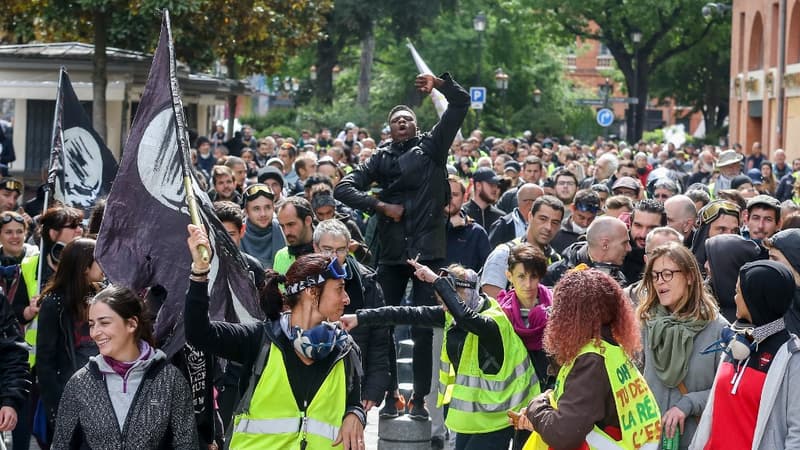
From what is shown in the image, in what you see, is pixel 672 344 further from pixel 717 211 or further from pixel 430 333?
pixel 430 333

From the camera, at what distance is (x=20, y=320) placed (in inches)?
344

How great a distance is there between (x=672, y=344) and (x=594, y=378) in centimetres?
142

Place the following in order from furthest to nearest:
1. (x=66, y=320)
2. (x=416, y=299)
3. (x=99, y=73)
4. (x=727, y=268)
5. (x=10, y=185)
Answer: (x=99, y=73) < (x=10, y=185) < (x=416, y=299) < (x=727, y=268) < (x=66, y=320)

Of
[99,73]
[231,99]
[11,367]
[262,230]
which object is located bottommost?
[11,367]

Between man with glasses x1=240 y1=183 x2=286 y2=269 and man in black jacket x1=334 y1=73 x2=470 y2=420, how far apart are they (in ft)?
1.87

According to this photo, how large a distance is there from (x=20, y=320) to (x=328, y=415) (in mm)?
3555

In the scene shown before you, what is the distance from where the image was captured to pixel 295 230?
9195mm

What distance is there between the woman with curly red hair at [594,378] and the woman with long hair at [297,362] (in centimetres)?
77

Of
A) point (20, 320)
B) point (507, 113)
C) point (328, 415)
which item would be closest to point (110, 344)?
point (328, 415)

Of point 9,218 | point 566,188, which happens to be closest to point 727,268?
point 9,218

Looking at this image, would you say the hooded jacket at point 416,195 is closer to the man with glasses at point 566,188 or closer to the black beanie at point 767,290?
the man with glasses at point 566,188

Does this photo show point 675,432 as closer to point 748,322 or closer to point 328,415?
point 748,322

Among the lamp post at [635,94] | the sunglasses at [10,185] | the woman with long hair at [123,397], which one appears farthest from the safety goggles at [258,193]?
the lamp post at [635,94]

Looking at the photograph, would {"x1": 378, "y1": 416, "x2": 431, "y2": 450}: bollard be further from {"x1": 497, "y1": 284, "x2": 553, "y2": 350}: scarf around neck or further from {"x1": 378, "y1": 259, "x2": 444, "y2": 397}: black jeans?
{"x1": 497, "y1": 284, "x2": 553, "y2": 350}: scarf around neck
